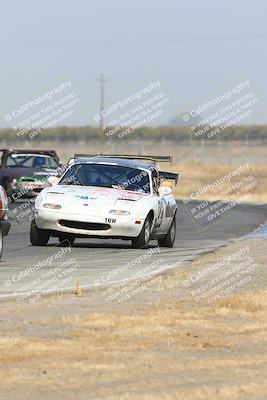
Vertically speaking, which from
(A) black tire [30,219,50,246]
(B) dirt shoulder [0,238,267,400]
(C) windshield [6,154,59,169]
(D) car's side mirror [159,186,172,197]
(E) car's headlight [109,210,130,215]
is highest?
(B) dirt shoulder [0,238,267,400]

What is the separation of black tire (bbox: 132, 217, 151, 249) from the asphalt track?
0.41ft

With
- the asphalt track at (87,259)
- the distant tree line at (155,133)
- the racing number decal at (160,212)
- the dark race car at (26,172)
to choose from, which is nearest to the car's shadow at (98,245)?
the asphalt track at (87,259)

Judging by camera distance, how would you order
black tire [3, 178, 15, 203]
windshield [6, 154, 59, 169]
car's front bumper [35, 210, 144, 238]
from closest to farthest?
car's front bumper [35, 210, 144, 238], black tire [3, 178, 15, 203], windshield [6, 154, 59, 169]

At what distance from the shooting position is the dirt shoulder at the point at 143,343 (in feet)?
28.0

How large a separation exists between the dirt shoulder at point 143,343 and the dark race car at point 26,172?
2618 cm

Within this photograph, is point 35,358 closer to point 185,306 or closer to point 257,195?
point 185,306

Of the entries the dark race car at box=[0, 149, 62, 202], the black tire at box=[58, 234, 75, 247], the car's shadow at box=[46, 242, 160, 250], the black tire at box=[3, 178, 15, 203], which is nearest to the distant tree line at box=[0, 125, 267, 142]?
the dark race car at box=[0, 149, 62, 202]

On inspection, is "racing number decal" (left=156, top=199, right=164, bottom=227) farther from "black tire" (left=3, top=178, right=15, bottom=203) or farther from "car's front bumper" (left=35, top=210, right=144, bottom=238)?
"black tire" (left=3, top=178, right=15, bottom=203)

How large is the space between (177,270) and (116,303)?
153 inches

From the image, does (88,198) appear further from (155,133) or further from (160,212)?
(155,133)

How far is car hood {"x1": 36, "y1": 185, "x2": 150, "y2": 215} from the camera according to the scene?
68.2 feet

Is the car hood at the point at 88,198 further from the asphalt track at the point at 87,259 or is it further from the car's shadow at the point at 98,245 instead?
the car's shadow at the point at 98,245

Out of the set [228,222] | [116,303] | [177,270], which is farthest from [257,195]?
[116,303]

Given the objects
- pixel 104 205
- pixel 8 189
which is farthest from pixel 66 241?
pixel 8 189
